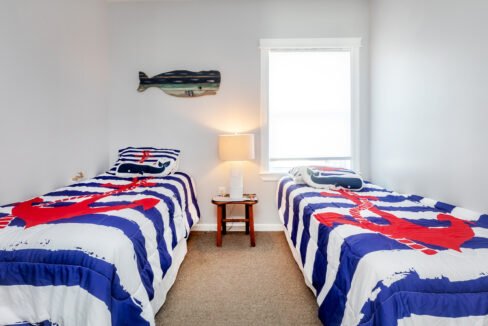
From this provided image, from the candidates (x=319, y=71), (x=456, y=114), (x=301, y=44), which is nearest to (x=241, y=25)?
(x=301, y=44)

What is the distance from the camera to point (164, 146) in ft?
11.6

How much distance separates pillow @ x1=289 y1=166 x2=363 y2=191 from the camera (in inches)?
106

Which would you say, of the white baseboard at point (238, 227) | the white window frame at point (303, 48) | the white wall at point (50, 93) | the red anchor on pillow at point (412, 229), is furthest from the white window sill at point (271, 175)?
the white wall at point (50, 93)

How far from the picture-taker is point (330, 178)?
2.74m

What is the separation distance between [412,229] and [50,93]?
9.04 feet

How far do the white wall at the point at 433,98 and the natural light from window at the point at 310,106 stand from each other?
1.33ft

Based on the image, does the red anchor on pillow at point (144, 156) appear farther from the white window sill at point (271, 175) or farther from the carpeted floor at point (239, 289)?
the white window sill at point (271, 175)

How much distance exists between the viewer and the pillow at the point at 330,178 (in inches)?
106

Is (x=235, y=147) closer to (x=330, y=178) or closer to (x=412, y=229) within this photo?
(x=330, y=178)

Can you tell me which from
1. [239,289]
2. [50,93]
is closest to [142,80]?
[50,93]

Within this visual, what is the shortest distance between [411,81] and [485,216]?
1288 mm

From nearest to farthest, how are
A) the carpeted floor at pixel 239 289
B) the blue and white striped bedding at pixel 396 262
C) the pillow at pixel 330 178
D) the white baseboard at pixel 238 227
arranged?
the blue and white striped bedding at pixel 396 262 < the carpeted floor at pixel 239 289 < the pillow at pixel 330 178 < the white baseboard at pixel 238 227

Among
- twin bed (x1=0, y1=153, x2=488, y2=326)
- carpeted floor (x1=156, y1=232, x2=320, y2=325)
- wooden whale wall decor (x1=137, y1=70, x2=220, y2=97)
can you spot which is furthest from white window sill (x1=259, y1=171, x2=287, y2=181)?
twin bed (x1=0, y1=153, x2=488, y2=326)

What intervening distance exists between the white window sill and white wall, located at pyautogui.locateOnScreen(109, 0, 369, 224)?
6cm
